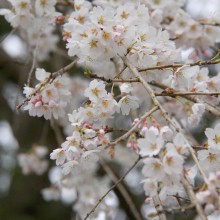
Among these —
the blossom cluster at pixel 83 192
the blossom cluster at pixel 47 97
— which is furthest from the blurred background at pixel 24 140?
the blossom cluster at pixel 47 97

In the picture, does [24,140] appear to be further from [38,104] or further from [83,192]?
[38,104]

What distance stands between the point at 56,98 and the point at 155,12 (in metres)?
0.79

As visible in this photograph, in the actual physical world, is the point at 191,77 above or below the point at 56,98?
below

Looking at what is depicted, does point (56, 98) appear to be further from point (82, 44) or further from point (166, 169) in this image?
point (166, 169)

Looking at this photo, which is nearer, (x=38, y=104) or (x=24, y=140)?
(x=38, y=104)

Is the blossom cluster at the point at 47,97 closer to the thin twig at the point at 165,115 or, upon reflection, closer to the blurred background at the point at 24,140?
the thin twig at the point at 165,115

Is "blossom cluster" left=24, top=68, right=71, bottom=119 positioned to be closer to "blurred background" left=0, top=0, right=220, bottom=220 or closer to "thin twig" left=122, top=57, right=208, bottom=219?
"thin twig" left=122, top=57, right=208, bottom=219

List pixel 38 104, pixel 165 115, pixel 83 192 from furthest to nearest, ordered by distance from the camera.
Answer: pixel 83 192 → pixel 38 104 → pixel 165 115

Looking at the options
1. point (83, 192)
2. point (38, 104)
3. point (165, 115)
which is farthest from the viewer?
point (83, 192)

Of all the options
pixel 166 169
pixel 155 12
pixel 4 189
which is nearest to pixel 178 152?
pixel 166 169

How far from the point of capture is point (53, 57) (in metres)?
4.27

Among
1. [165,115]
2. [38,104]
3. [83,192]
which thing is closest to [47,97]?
[38,104]

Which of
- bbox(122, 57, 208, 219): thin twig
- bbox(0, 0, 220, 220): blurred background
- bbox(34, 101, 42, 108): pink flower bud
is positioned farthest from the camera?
bbox(0, 0, 220, 220): blurred background

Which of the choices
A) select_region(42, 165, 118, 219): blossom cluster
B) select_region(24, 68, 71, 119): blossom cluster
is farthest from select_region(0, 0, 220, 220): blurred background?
select_region(24, 68, 71, 119): blossom cluster
